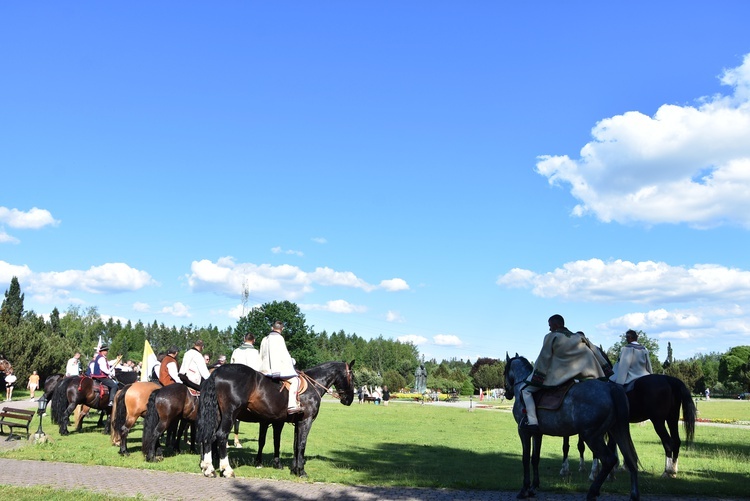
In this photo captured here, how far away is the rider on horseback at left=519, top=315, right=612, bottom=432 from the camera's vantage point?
962cm

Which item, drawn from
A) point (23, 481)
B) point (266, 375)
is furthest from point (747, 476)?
point (23, 481)

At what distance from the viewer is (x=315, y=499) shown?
9.15m

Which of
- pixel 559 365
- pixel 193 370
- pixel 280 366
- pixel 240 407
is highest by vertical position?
pixel 559 365

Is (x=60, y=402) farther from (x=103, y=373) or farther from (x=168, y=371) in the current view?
(x=168, y=371)

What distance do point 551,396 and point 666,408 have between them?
3757 mm

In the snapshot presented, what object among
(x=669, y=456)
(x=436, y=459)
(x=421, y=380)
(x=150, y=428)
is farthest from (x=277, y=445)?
(x=421, y=380)

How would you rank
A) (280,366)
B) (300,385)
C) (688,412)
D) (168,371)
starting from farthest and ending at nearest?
(168,371) → (300,385) → (280,366) → (688,412)

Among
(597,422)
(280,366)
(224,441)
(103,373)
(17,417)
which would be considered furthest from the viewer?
(103,373)

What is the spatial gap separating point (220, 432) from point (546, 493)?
6.18m

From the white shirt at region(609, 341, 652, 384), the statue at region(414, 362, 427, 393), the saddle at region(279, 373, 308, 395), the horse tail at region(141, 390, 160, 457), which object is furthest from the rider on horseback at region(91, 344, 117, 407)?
the statue at region(414, 362, 427, 393)

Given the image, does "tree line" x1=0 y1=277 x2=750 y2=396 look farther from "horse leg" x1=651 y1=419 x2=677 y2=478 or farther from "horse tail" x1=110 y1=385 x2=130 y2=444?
"horse leg" x1=651 y1=419 x2=677 y2=478

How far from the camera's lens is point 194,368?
564 inches

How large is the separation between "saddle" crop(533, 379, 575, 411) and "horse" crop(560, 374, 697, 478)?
277 centimetres

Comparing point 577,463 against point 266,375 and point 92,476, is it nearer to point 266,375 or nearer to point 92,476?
point 266,375
